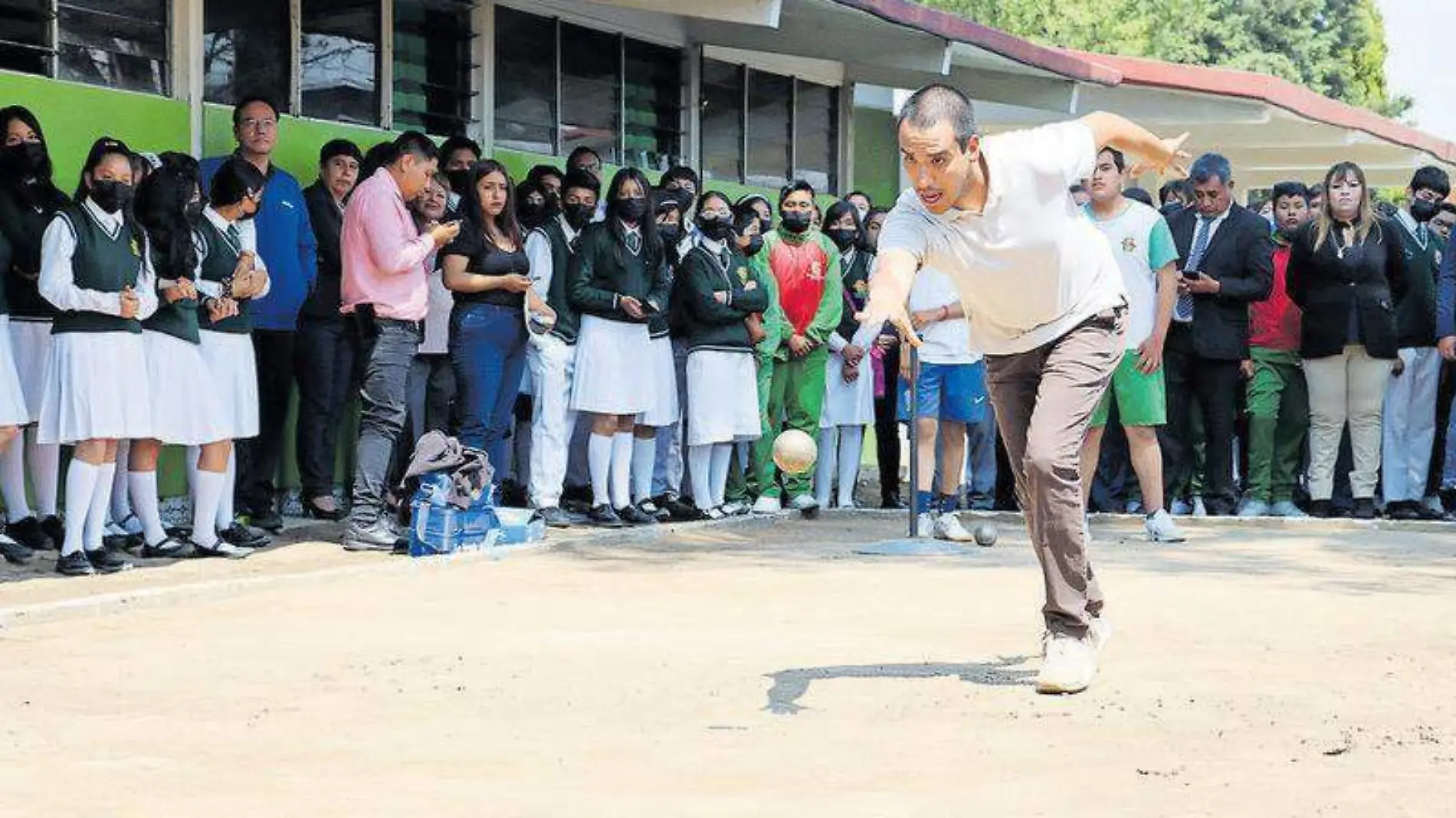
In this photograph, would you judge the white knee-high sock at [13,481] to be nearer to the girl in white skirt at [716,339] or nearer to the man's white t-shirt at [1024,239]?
the girl in white skirt at [716,339]

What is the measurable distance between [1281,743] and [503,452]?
8.56 meters

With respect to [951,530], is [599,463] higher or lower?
higher

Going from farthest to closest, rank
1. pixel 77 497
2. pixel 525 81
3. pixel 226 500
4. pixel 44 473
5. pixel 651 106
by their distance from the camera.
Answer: pixel 651 106 < pixel 525 81 < pixel 226 500 < pixel 44 473 < pixel 77 497

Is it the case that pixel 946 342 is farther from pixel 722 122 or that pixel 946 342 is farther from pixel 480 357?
pixel 722 122

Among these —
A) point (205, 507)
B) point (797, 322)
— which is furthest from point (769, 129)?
point (205, 507)

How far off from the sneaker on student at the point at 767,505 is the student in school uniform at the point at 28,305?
520 cm

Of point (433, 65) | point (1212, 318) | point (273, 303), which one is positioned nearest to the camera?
point (273, 303)

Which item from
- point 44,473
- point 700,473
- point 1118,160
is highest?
point 1118,160

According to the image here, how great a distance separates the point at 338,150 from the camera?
1352 cm

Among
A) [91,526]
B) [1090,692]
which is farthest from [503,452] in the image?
[1090,692]

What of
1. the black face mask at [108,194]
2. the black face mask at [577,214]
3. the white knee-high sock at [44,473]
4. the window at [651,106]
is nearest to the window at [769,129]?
the window at [651,106]

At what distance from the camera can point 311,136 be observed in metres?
14.2

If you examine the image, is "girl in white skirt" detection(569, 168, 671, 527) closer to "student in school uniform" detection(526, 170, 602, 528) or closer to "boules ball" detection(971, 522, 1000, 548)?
"student in school uniform" detection(526, 170, 602, 528)

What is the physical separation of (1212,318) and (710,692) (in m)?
8.72
